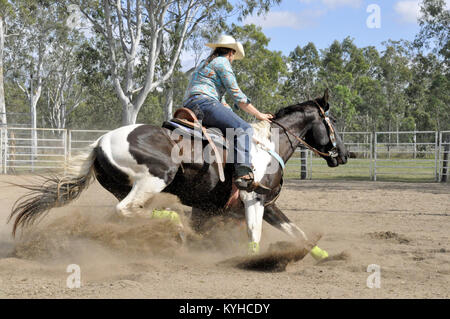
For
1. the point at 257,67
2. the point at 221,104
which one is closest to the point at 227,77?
the point at 221,104

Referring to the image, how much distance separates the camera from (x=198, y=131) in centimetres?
478

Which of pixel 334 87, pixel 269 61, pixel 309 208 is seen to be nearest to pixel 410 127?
pixel 334 87

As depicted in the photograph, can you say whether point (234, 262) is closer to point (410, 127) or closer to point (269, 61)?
point (269, 61)

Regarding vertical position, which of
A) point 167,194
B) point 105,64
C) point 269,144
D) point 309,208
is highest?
point 105,64

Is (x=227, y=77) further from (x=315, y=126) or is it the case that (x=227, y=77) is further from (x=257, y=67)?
(x=257, y=67)

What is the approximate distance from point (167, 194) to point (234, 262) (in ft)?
3.41

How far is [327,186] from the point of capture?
14.6 m

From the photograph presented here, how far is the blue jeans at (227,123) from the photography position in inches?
187

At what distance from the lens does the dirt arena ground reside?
3775 mm

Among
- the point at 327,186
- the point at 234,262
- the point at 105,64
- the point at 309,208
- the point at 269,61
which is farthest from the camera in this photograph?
the point at 269,61

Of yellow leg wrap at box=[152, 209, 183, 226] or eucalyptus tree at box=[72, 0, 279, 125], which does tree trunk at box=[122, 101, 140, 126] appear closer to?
eucalyptus tree at box=[72, 0, 279, 125]

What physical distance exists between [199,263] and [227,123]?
1511 millimetres
